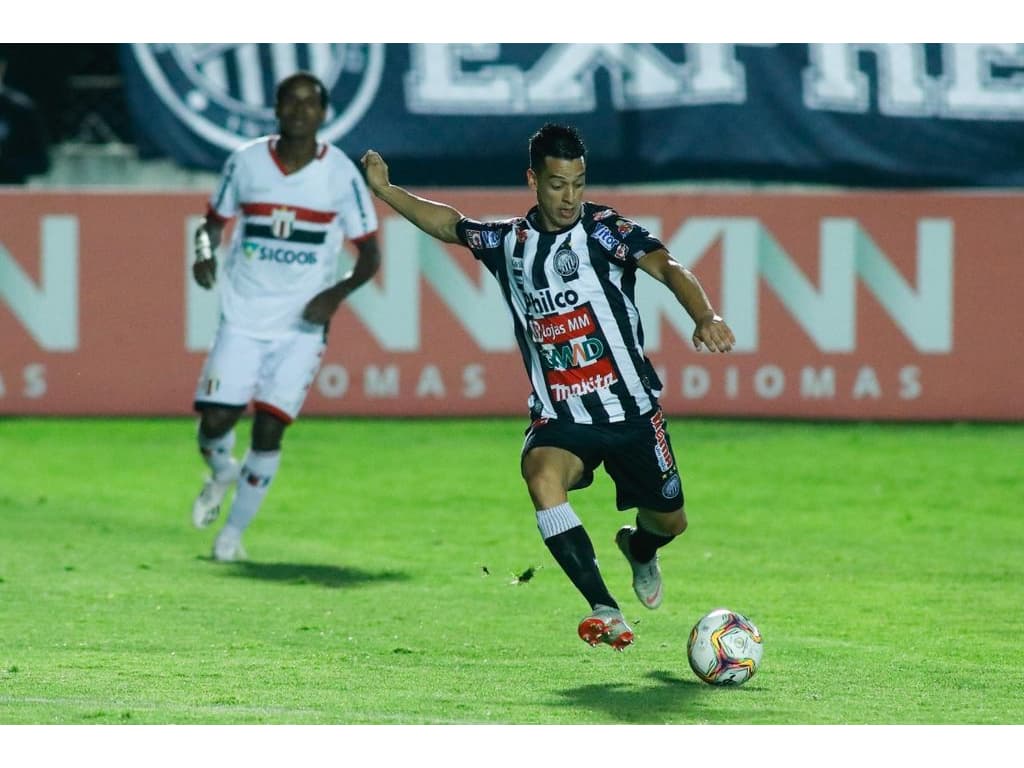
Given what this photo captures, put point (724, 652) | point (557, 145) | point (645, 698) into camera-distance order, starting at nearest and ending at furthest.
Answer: point (645, 698)
point (724, 652)
point (557, 145)

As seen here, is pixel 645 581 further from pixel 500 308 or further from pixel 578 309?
pixel 500 308

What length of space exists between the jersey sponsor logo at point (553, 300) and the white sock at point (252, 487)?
3497 mm

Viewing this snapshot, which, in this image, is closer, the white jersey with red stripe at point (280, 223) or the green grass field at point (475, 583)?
the green grass field at point (475, 583)

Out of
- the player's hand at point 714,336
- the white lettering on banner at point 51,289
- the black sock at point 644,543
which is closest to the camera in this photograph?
the player's hand at point 714,336

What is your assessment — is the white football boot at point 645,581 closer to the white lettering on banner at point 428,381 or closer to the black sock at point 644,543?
the black sock at point 644,543

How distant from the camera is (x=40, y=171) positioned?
18.7m

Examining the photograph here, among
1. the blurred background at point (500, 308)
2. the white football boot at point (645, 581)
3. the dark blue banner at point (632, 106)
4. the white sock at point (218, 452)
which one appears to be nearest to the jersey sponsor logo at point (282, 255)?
the white sock at point (218, 452)

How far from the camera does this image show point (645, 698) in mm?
6762

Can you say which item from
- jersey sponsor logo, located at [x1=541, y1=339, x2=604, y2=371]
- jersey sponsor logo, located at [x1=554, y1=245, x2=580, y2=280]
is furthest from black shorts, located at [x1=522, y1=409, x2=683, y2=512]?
jersey sponsor logo, located at [x1=554, y1=245, x2=580, y2=280]

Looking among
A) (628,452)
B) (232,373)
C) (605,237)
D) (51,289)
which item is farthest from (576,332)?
(51,289)

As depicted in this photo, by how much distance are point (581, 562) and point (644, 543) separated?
1.12 m

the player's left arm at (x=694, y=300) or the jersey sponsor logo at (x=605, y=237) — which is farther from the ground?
the jersey sponsor logo at (x=605, y=237)

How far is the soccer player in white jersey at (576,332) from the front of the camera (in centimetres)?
743

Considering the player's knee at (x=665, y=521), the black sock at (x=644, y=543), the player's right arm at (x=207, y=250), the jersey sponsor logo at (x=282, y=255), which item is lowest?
the black sock at (x=644, y=543)
